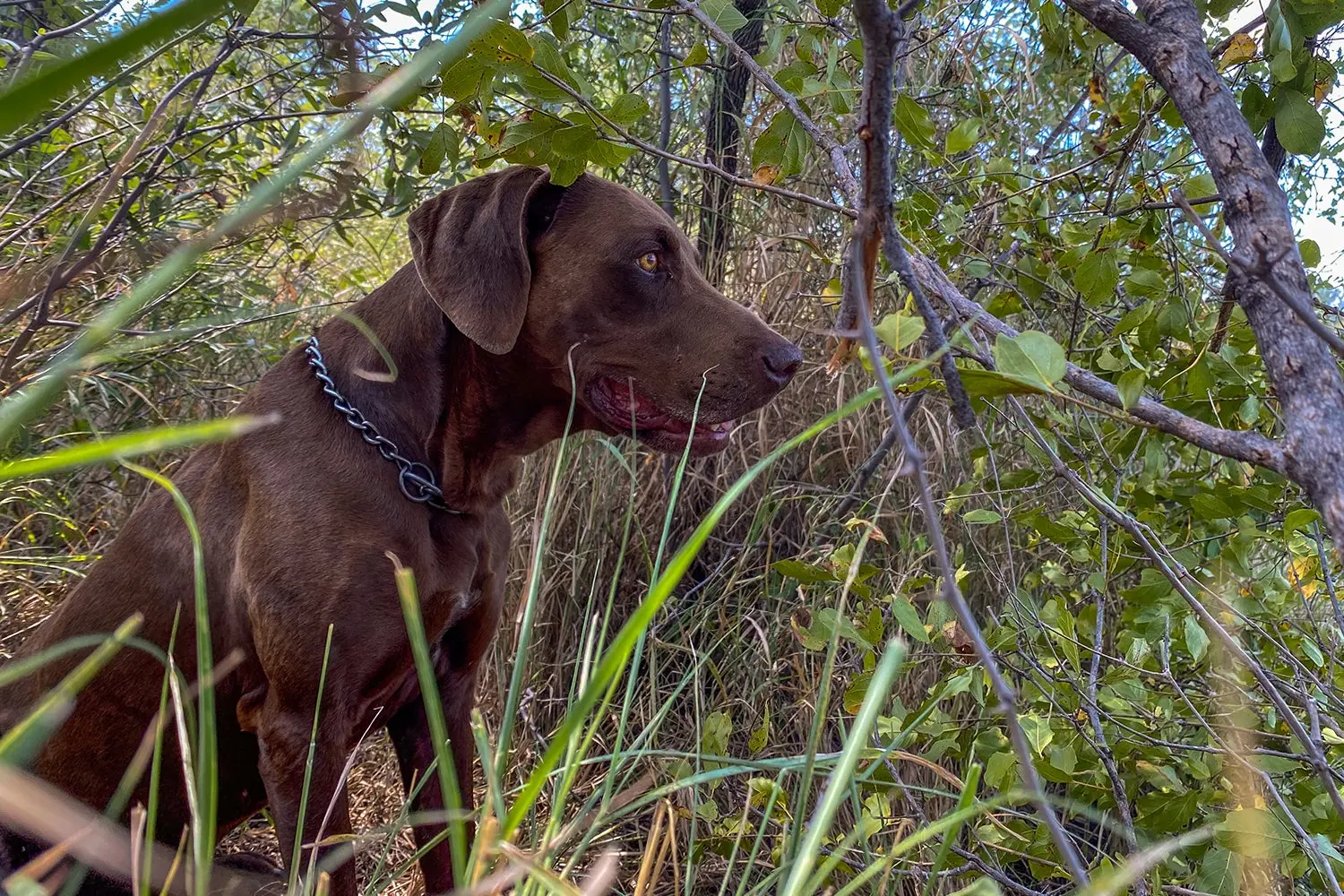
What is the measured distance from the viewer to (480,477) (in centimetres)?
213

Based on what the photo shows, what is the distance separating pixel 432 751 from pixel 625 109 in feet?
4.93

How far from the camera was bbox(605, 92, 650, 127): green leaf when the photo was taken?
1.58 meters

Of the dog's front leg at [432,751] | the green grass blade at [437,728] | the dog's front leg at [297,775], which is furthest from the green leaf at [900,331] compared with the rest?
the dog's front leg at [432,751]

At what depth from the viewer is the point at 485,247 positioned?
83.4 inches

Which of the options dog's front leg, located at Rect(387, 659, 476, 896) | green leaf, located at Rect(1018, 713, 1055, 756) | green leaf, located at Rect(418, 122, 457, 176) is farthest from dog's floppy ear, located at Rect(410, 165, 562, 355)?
green leaf, located at Rect(1018, 713, 1055, 756)

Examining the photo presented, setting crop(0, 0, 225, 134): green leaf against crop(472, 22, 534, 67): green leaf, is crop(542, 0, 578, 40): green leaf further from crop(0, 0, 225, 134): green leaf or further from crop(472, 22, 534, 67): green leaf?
crop(0, 0, 225, 134): green leaf

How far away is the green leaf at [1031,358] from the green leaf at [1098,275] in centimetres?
67

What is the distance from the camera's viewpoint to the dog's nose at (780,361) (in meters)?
2.13

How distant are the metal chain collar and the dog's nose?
28.5 inches

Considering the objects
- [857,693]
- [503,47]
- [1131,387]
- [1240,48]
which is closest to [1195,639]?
[857,693]

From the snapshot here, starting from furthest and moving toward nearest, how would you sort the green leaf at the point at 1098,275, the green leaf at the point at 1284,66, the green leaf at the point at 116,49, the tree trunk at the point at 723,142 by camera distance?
the tree trunk at the point at 723,142, the green leaf at the point at 1098,275, the green leaf at the point at 1284,66, the green leaf at the point at 116,49

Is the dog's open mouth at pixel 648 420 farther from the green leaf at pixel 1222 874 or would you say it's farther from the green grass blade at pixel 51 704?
the green grass blade at pixel 51 704

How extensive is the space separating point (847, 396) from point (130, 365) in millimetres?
2292

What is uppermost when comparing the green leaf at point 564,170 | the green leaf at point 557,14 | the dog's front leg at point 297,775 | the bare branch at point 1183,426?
the green leaf at point 557,14
